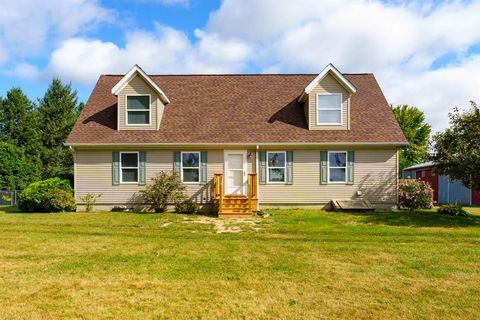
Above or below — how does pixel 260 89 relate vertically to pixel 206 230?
above

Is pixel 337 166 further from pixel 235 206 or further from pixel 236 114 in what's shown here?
pixel 236 114

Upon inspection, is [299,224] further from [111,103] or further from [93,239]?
[111,103]

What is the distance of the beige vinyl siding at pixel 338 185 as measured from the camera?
54.1 feet

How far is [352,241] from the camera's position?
9680 millimetres

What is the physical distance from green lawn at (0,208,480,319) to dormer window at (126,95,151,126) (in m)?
6.16

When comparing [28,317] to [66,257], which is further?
[66,257]

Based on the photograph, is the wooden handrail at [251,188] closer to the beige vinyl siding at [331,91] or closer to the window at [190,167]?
the window at [190,167]

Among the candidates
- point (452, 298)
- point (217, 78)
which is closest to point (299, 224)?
point (452, 298)

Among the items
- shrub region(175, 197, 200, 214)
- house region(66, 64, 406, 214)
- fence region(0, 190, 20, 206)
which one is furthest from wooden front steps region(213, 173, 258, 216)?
fence region(0, 190, 20, 206)

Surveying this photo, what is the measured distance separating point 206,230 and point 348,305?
6.91 metres

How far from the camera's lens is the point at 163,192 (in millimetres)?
15703

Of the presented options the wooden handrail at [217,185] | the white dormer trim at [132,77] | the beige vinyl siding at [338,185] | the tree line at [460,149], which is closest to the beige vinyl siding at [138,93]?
the white dormer trim at [132,77]

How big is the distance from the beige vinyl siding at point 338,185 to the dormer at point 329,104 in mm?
1414

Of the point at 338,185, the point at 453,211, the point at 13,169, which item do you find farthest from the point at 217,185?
the point at 13,169
